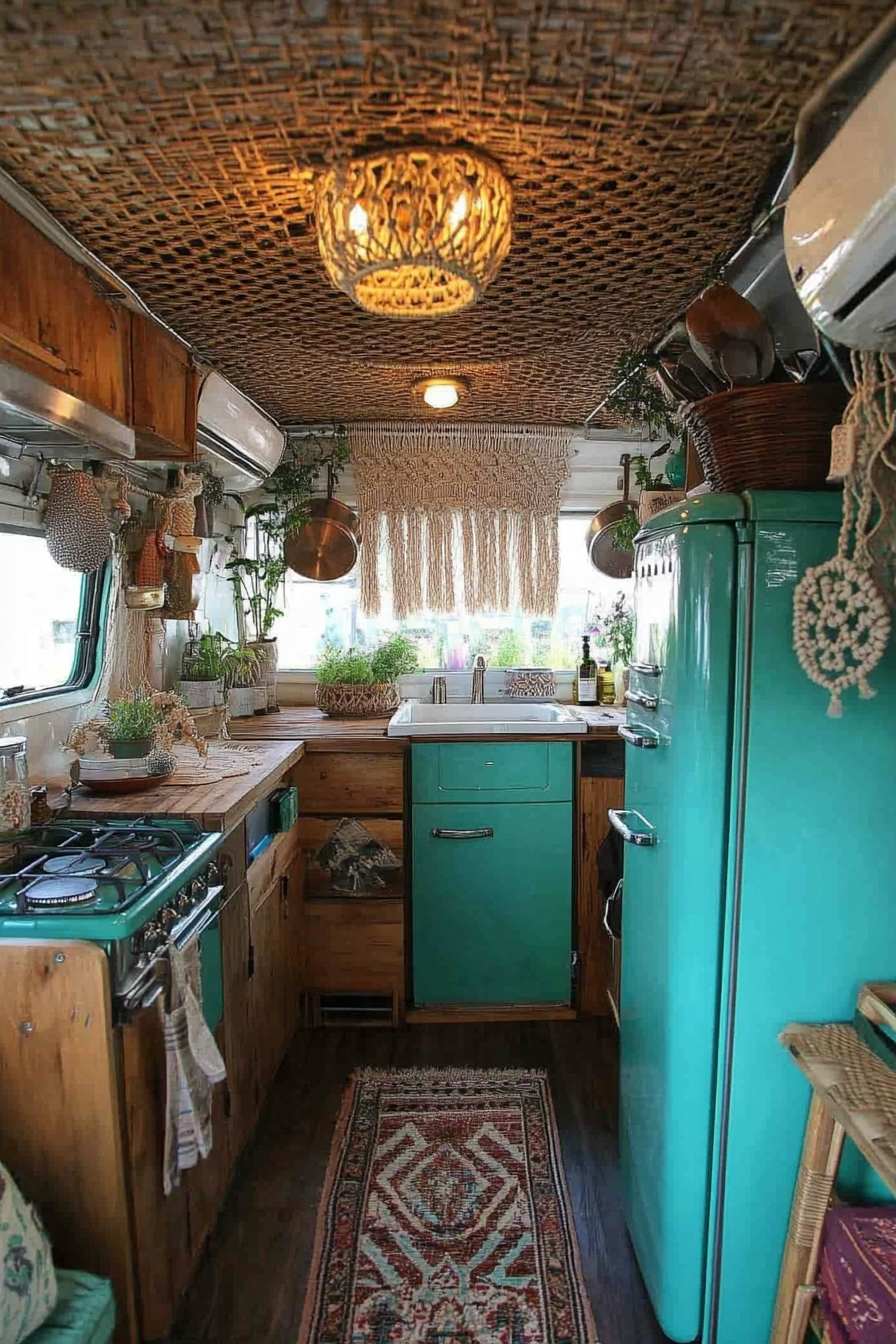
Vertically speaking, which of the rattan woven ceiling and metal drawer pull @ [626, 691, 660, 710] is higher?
the rattan woven ceiling

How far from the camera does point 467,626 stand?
12.0 feet

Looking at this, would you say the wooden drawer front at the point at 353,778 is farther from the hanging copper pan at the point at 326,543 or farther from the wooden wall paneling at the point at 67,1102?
the wooden wall paneling at the point at 67,1102

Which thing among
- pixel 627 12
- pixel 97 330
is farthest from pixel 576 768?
pixel 627 12

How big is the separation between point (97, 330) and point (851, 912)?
201cm

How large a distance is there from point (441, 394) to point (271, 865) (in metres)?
1.66

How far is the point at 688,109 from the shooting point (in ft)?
4.14

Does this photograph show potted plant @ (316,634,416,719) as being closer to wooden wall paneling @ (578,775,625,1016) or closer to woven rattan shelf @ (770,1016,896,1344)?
wooden wall paneling @ (578,775,625,1016)

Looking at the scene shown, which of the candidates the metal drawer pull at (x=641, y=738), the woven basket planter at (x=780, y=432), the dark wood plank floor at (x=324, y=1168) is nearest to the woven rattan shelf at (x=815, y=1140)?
the dark wood plank floor at (x=324, y=1168)

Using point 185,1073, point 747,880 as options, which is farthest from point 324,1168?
point 747,880

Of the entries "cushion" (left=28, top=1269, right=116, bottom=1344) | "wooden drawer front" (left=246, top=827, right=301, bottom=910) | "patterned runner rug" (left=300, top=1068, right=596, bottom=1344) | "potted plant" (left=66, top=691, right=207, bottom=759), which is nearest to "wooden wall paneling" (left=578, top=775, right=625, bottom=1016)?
"patterned runner rug" (left=300, top=1068, right=596, bottom=1344)

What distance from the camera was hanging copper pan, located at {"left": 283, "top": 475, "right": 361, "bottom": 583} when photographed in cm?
347

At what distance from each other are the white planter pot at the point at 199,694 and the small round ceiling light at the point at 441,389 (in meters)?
1.26

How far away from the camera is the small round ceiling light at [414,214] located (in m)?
1.35

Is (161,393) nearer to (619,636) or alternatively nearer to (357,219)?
(357,219)
